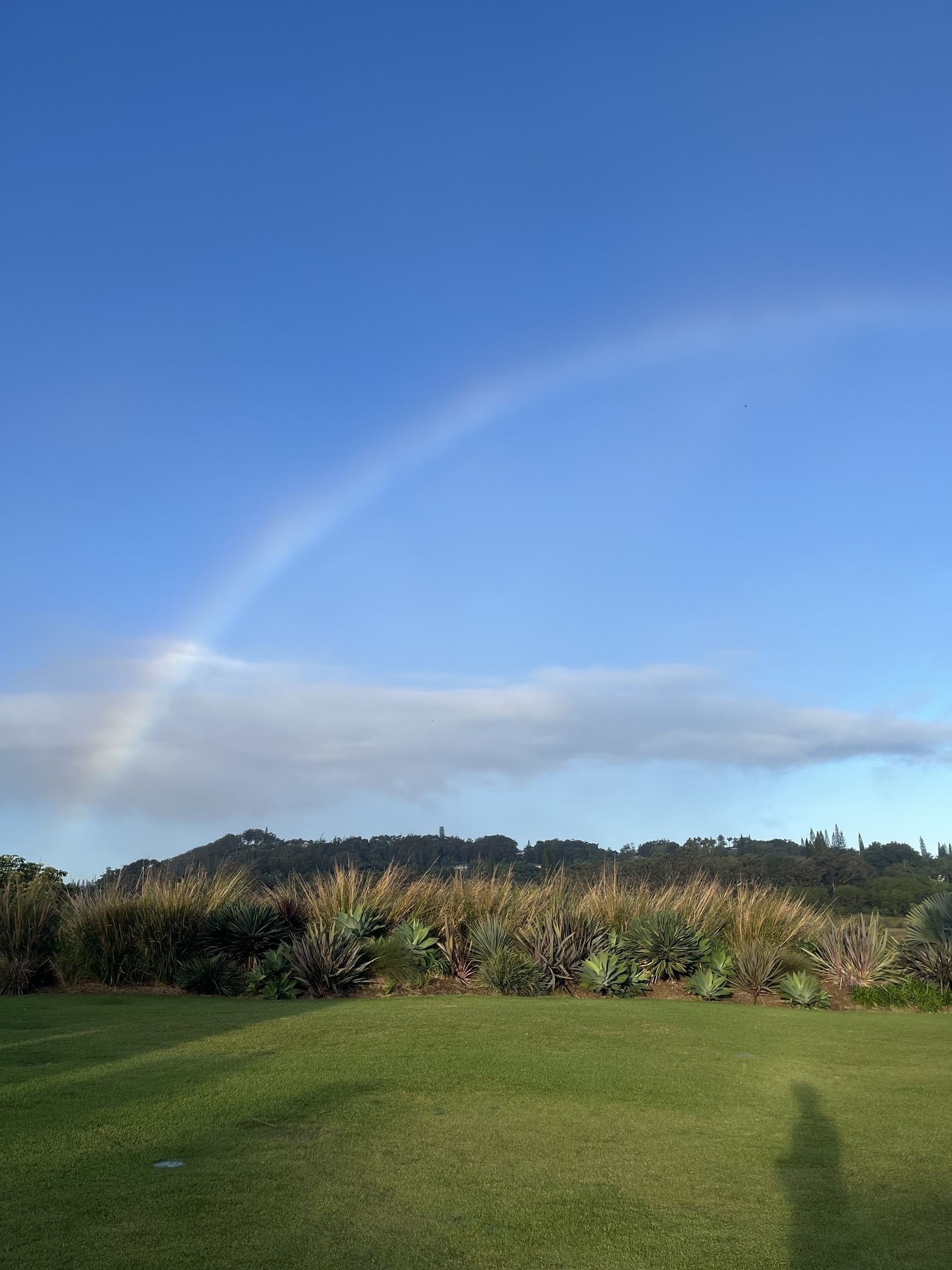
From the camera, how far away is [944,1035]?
33.6 feet

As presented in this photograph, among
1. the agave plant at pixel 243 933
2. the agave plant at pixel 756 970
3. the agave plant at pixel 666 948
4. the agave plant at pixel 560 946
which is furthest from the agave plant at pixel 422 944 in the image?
the agave plant at pixel 756 970

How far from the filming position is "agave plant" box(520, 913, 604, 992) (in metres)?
13.9

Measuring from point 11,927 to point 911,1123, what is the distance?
12066 mm

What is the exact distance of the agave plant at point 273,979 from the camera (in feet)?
40.9

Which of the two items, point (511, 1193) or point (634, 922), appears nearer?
point (511, 1193)

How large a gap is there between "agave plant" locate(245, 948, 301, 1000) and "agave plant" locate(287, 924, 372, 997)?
0.34 feet

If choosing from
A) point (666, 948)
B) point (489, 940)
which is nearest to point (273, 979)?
point (489, 940)

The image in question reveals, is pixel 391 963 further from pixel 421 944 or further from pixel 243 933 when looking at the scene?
pixel 243 933

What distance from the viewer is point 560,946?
46.1ft

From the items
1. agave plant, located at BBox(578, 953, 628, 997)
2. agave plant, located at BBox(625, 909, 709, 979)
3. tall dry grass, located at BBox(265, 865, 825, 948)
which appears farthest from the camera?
tall dry grass, located at BBox(265, 865, 825, 948)

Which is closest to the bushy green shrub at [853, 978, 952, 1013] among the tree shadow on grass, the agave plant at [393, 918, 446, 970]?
the agave plant at [393, 918, 446, 970]

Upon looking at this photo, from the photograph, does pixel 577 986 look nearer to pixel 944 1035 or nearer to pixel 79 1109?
pixel 944 1035

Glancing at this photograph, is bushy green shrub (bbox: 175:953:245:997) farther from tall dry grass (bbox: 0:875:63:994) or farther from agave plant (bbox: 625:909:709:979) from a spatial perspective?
agave plant (bbox: 625:909:709:979)

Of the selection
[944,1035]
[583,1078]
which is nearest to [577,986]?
[944,1035]
